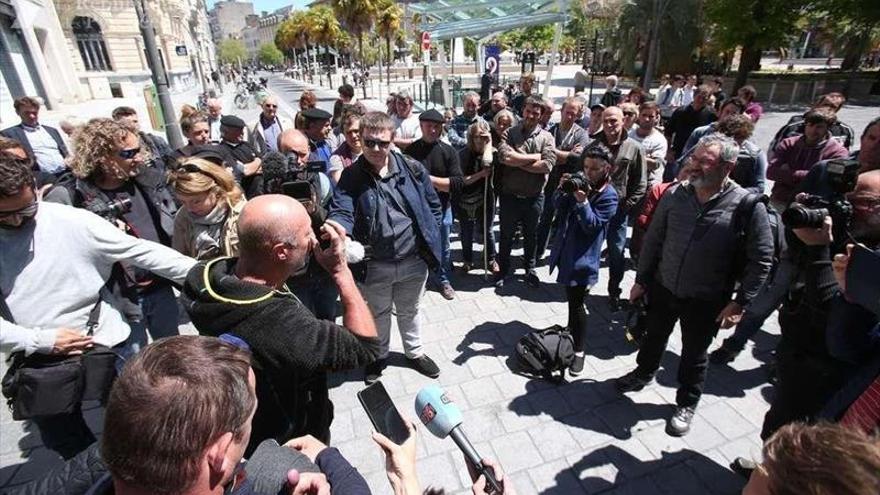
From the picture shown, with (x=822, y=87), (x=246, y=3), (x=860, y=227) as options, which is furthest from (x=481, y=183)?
(x=246, y=3)

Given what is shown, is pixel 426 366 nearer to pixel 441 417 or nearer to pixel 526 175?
pixel 526 175

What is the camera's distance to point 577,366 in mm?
3900

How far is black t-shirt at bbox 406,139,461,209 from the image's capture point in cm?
474

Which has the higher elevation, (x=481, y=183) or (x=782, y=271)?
(x=481, y=183)

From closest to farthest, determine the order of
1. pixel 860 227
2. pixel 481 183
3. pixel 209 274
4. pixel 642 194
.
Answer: pixel 209 274
pixel 860 227
pixel 642 194
pixel 481 183

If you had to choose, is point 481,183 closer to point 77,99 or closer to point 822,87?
point 822,87

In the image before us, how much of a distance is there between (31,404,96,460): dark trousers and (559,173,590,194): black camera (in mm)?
3467

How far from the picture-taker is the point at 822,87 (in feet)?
71.0

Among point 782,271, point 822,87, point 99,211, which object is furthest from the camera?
point 822,87

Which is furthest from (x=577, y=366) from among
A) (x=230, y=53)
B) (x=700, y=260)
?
(x=230, y=53)

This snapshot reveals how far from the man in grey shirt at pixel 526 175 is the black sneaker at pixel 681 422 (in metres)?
2.45

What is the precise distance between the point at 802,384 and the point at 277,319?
2.83 metres

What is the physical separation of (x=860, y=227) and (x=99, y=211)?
13.9ft

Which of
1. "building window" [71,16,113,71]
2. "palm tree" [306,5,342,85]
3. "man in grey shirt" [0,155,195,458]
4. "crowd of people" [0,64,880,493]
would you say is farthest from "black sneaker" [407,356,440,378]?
"palm tree" [306,5,342,85]
